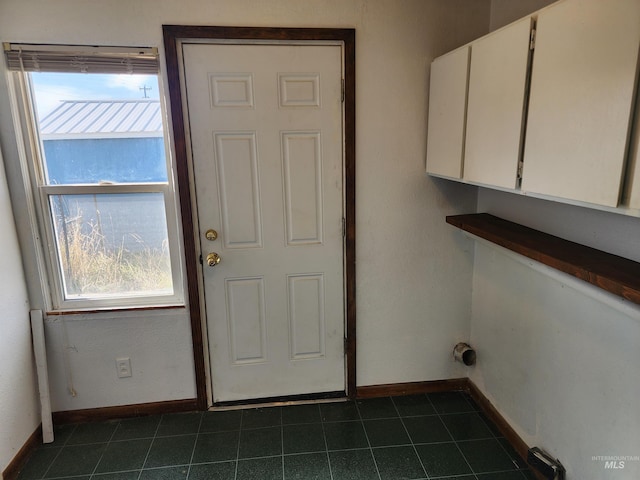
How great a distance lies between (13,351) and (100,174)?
3.07 feet

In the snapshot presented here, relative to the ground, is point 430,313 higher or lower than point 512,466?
higher

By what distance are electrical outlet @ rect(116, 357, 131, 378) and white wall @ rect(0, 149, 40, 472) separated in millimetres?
402

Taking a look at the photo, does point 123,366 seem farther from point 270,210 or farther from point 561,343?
point 561,343

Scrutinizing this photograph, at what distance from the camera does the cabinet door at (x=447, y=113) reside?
174cm

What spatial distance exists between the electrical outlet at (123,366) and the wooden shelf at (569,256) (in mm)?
1920

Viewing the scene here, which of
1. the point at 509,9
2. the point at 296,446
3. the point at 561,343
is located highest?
the point at 509,9

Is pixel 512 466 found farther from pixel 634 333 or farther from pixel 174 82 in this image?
pixel 174 82

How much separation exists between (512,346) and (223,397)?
1589 mm

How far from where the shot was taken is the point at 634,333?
4.19 feet

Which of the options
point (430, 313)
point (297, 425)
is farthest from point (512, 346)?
point (297, 425)

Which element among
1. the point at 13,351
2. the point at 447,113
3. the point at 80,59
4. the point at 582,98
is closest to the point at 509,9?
the point at 447,113

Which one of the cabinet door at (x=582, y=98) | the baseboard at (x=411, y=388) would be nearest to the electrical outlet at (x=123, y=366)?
the baseboard at (x=411, y=388)

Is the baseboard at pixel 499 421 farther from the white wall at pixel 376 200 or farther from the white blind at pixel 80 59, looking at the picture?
the white blind at pixel 80 59

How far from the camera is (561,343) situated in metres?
1.61
